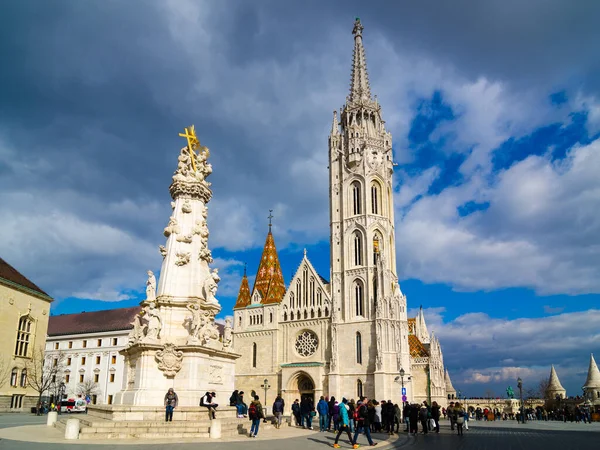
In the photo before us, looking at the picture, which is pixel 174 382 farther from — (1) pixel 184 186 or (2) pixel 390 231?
(2) pixel 390 231

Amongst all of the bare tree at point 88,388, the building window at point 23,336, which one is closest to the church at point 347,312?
the bare tree at point 88,388

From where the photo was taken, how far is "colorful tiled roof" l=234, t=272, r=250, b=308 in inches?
2077

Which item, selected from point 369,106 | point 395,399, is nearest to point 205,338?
point 395,399

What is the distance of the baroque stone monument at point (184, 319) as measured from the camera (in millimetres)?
15352

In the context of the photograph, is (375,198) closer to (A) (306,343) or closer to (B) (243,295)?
(A) (306,343)

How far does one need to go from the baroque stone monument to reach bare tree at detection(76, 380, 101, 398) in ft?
119

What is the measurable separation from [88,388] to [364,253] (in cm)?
3056

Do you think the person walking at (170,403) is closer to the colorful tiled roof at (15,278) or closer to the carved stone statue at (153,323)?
the carved stone statue at (153,323)

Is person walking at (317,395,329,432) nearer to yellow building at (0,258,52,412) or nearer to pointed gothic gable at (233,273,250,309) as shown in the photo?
yellow building at (0,258,52,412)

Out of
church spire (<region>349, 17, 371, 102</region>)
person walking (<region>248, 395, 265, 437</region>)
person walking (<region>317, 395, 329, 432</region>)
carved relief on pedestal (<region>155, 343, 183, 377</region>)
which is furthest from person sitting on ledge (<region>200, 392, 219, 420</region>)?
church spire (<region>349, 17, 371, 102</region>)

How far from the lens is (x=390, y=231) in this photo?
50.8m

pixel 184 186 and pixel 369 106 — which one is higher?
pixel 369 106

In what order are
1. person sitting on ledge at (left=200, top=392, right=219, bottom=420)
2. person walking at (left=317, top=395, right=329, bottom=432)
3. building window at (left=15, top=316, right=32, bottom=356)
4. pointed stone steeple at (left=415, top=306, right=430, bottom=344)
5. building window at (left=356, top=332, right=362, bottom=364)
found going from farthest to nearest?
1. pointed stone steeple at (left=415, top=306, right=430, bottom=344)
2. building window at (left=356, top=332, right=362, bottom=364)
3. building window at (left=15, top=316, right=32, bottom=356)
4. person walking at (left=317, top=395, right=329, bottom=432)
5. person sitting on ledge at (left=200, top=392, right=219, bottom=420)

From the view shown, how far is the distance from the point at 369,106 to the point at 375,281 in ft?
70.5
